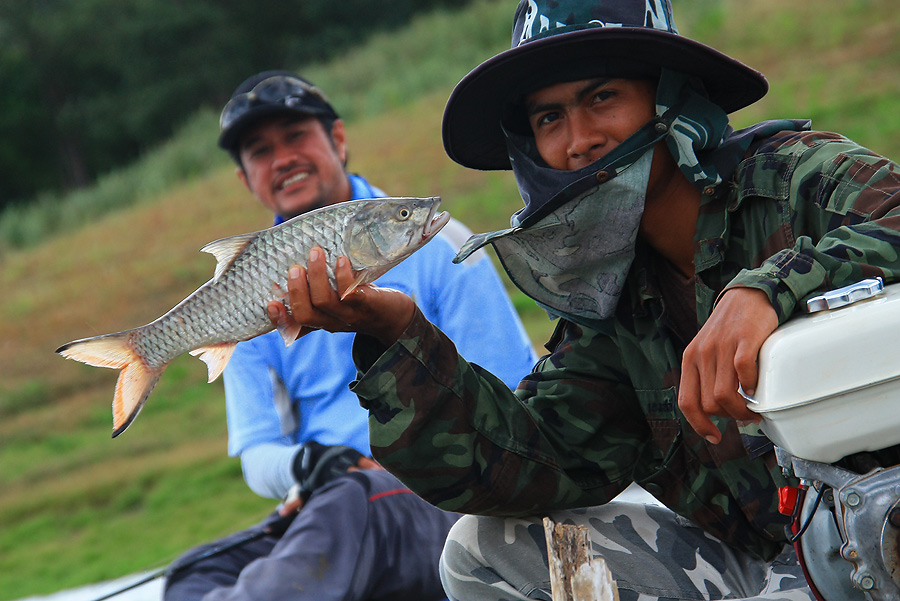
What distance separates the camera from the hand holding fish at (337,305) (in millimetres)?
2367

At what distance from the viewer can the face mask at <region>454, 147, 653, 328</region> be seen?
2580 mm

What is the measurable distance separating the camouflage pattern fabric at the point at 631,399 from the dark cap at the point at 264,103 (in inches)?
81.5

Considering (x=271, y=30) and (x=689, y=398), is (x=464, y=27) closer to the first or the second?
(x=271, y=30)

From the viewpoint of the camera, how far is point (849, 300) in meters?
1.83

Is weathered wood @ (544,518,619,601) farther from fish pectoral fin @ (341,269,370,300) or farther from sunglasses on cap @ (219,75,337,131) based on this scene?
sunglasses on cap @ (219,75,337,131)

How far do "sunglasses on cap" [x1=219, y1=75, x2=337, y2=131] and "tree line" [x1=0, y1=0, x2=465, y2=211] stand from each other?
85.8ft

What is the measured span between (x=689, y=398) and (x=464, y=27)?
2158cm

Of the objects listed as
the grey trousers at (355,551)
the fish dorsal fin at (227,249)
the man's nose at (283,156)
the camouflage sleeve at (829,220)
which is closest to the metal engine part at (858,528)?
the camouflage sleeve at (829,220)

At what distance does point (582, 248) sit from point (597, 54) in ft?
1.61

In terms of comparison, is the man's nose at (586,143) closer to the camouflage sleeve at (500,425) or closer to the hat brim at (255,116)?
the camouflage sleeve at (500,425)

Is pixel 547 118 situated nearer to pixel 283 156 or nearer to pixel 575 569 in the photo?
pixel 575 569

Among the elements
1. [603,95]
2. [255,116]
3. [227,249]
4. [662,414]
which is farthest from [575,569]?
[255,116]

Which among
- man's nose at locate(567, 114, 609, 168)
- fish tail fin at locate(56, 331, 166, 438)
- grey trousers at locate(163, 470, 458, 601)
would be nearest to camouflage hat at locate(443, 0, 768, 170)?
man's nose at locate(567, 114, 609, 168)

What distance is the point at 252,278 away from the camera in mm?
2443
